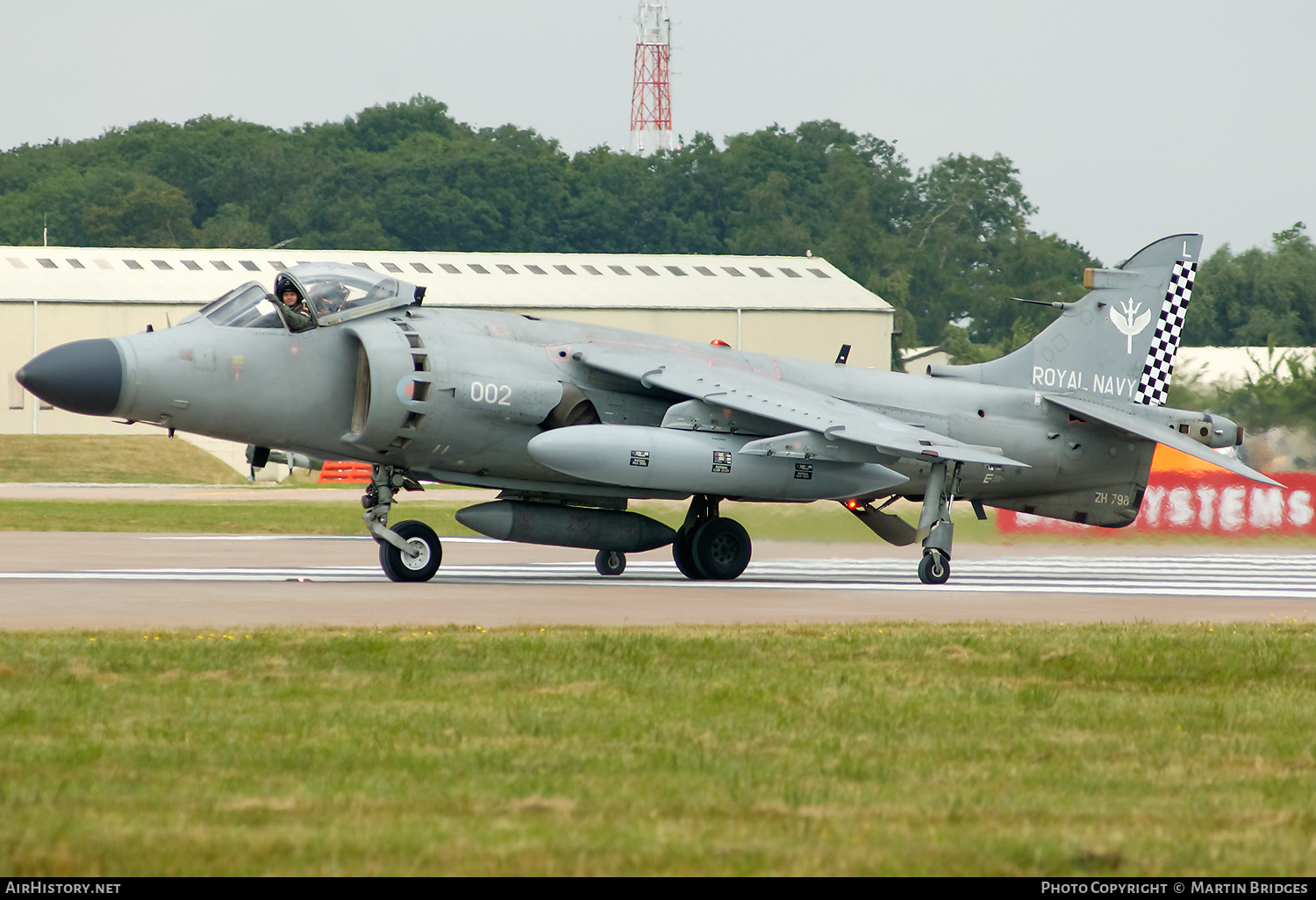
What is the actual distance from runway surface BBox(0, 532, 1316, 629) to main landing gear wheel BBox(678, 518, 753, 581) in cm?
31

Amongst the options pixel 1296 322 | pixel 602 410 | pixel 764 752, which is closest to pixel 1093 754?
pixel 764 752

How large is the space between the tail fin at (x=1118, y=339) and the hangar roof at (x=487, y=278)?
3470 centimetres

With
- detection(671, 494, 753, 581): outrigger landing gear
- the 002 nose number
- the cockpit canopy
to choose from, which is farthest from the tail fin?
the cockpit canopy

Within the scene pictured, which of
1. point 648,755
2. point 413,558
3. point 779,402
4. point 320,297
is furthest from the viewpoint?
point 779,402

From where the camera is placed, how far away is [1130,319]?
764 inches

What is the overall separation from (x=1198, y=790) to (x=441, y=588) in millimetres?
9906

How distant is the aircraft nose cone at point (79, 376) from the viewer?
14.2 meters

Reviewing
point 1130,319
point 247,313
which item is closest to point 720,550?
point 247,313

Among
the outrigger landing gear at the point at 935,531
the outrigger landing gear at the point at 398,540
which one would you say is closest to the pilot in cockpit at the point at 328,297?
the outrigger landing gear at the point at 398,540

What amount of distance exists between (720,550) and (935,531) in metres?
2.42

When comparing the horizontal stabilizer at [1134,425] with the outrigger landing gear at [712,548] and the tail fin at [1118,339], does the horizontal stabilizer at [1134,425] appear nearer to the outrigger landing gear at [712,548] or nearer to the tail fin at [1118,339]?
the tail fin at [1118,339]

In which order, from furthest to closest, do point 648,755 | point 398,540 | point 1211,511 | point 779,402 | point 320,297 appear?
point 1211,511
point 779,402
point 398,540
point 320,297
point 648,755

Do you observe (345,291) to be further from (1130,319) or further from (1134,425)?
(1130,319)

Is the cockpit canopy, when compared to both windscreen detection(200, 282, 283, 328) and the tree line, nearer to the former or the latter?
windscreen detection(200, 282, 283, 328)
